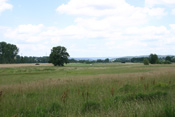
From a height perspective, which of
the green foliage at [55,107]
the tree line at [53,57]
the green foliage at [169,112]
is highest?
the tree line at [53,57]

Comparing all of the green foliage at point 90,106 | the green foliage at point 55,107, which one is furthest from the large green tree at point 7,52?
the green foliage at point 90,106

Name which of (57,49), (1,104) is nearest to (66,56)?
(57,49)

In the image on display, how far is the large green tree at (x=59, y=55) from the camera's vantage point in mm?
93500

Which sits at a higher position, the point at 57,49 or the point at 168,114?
the point at 57,49

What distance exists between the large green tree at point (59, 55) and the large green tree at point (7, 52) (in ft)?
171

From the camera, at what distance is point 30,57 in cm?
17775

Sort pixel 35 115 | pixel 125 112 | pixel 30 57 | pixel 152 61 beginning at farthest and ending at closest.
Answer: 1. pixel 30 57
2. pixel 152 61
3. pixel 35 115
4. pixel 125 112

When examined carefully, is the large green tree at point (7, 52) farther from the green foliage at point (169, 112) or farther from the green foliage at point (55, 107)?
the green foliage at point (169, 112)

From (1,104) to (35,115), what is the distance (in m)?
2.52

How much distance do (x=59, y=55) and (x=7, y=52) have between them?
57144 millimetres

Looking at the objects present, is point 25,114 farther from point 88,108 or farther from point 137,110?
point 137,110

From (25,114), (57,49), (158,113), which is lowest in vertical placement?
(25,114)

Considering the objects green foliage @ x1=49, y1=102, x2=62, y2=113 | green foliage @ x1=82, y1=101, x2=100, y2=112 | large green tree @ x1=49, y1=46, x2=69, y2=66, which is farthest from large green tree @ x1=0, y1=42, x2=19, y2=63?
green foliage @ x1=82, y1=101, x2=100, y2=112

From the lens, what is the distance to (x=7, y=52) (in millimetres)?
130750
